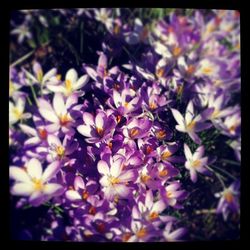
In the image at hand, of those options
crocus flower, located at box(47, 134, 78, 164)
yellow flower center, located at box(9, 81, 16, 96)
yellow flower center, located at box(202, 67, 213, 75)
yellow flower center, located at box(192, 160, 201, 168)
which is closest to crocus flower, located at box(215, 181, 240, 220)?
yellow flower center, located at box(192, 160, 201, 168)

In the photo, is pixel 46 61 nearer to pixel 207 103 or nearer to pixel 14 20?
pixel 14 20

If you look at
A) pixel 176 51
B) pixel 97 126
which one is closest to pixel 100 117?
pixel 97 126

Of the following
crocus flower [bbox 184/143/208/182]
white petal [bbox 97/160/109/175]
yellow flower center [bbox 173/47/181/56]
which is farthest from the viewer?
yellow flower center [bbox 173/47/181/56]

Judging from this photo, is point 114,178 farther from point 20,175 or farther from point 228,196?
point 228,196

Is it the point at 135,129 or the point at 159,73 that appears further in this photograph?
the point at 159,73

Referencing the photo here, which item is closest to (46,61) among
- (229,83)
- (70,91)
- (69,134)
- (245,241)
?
(70,91)

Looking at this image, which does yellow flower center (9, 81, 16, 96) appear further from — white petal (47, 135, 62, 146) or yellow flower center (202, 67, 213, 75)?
yellow flower center (202, 67, 213, 75)

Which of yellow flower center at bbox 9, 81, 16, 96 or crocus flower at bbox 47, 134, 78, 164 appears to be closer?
crocus flower at bbox 47, 134, 78, 164

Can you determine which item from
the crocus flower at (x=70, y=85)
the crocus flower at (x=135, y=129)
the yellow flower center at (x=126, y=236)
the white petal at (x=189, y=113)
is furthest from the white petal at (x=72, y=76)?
the yellow flower center at (x=126, y=236)
